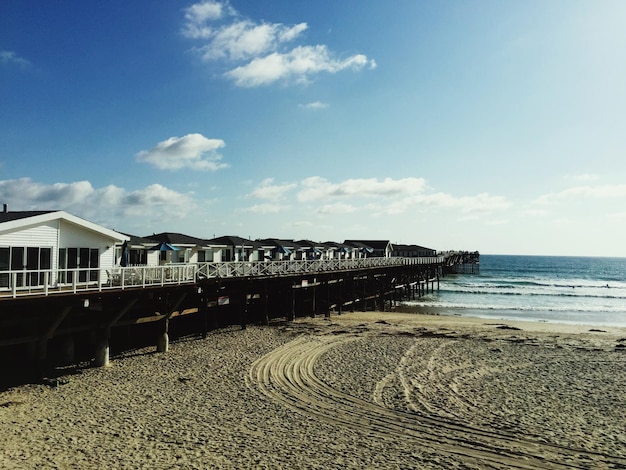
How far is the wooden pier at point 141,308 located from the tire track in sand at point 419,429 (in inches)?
225

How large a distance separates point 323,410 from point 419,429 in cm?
279

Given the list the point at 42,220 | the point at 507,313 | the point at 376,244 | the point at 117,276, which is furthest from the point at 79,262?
the point at 376,244

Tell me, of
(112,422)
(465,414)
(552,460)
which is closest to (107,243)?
(112,422)

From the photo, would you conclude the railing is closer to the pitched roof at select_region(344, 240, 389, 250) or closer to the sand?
the sand

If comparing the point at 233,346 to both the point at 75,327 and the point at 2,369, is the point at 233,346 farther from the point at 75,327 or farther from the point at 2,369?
the point at 2,369

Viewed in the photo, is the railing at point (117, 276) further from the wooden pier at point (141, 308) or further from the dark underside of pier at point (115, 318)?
the dark underside of pier at point (115, 318)

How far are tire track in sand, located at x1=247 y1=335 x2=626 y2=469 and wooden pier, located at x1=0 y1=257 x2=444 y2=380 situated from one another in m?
5.72

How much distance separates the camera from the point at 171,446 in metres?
10.1

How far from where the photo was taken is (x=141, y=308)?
1927 cm

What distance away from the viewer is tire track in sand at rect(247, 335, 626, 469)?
985cm

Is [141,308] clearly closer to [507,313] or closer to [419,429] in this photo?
[419,429]

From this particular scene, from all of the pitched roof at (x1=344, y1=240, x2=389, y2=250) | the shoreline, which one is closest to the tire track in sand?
the shoreline

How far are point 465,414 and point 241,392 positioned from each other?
22.7ft

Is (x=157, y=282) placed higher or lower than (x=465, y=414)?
higher
